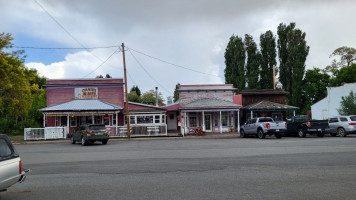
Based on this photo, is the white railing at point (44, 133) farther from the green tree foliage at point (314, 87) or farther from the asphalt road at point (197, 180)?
the green tree foliage at point (314, 87)

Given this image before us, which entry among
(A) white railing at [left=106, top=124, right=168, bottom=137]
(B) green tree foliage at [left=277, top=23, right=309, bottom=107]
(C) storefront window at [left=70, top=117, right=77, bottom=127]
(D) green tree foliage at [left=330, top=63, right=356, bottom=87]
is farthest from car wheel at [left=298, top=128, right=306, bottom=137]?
(D) green tree foliage at [left=330, top=63, right=356, bottom=87]

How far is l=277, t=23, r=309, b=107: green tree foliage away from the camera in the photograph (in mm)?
43094

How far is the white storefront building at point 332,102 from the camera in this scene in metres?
36.8

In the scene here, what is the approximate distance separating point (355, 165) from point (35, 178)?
1035 cm

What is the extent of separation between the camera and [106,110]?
30672 millimetres

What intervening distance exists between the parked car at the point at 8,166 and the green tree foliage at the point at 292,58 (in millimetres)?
42305

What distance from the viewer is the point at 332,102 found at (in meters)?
39.7

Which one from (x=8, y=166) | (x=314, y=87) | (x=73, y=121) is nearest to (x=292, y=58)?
(x=314, y=87)

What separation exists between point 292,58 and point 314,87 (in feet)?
40.4

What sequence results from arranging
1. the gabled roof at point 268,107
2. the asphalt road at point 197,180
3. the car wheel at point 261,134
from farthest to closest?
the gabled roof at point 268,107
the car wheel at point 261,134
the asphalt road at point 197,180

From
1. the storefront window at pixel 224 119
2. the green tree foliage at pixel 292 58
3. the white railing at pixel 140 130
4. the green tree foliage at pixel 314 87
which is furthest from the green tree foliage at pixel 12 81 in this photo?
the green tree foliage at pixel 314 87

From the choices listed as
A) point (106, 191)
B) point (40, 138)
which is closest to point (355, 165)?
point (106, 191)

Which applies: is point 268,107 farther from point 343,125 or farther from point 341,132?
point 343,125

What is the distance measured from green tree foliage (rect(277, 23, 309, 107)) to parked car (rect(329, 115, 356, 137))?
61.4 ft
